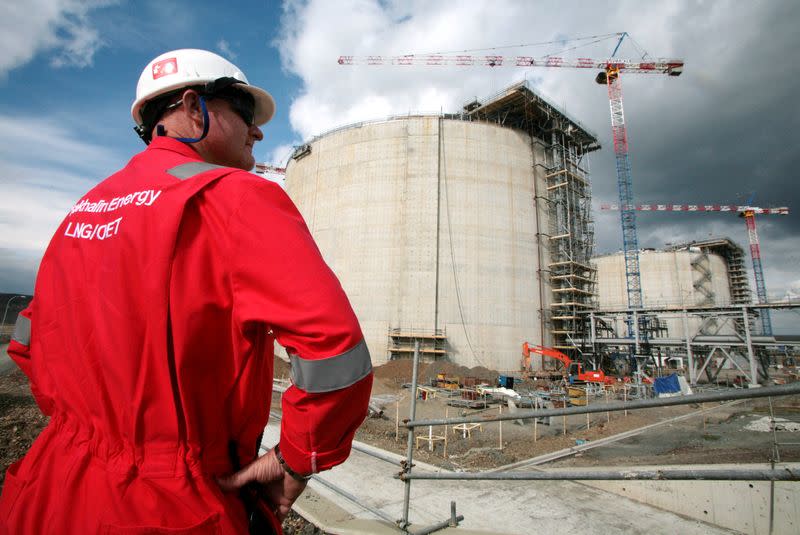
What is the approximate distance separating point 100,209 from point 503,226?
2544 centimetres

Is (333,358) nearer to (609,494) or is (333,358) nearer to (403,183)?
(609,494)

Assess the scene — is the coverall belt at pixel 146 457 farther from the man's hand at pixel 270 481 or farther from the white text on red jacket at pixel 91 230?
the white text on red jacket at pixel 91 230

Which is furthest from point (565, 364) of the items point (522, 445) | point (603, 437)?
Answer: point (522, 445)

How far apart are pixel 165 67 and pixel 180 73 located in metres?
0.11

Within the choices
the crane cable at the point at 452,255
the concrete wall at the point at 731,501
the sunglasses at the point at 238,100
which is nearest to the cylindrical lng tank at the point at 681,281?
the crane cable at the point at 452,255

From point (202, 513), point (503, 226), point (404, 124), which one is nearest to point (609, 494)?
point (202, 513)

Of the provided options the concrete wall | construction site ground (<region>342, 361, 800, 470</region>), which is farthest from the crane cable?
the concrete wall

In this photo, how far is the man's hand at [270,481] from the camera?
1129 millimetres

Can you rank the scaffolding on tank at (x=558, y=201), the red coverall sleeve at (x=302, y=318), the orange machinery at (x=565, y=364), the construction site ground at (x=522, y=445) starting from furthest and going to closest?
the scaffolding on tank at (x=558, y=201) < the orange machinery at (x=565, y=364) < the construction site ground at (x=522, y=445) < the red coverall sleeve at (x=302, y=318)

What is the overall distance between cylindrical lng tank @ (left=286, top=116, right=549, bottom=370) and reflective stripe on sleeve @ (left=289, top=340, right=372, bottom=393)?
2260 centimetres

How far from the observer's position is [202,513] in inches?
37.2

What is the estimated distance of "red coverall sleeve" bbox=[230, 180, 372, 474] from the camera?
3.05 ft

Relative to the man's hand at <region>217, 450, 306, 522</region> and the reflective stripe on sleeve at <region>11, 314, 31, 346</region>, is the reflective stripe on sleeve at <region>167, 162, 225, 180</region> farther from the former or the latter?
the reflective stripe on sleeve at <region>11, 314, 31, 346</region>

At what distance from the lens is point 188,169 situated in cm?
Answer: 114
